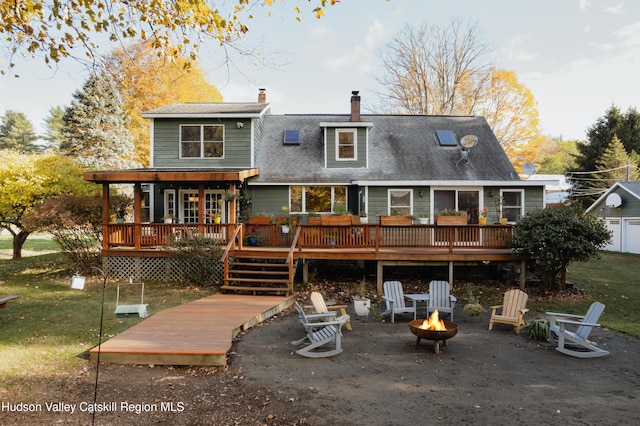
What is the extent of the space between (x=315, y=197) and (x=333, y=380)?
10820 mm

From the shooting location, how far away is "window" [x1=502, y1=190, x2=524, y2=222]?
1581 cm

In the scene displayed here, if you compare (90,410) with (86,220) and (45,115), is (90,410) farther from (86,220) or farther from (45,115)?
(45,115)

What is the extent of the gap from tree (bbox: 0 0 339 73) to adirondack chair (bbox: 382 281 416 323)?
6443 mm

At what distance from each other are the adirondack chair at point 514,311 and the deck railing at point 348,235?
138 inches

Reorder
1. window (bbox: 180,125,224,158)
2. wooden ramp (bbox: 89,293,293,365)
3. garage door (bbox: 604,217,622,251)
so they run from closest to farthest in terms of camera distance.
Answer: wooden ramp (bbox: 89,293,293,365), window (bbox: 180,125,224,158), garage door (bbox: 604,217,622,251)

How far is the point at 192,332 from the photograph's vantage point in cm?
762

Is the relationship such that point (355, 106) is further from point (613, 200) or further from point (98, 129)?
point (98, 129)

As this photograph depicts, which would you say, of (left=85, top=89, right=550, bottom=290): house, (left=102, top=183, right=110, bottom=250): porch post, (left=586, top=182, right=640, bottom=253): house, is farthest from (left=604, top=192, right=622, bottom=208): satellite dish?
(left=102, top=183, right=110, bottom=250): porch post

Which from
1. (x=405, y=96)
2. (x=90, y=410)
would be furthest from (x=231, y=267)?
(x=405, y=96)

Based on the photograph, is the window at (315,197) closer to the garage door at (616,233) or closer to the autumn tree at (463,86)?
the autumn tree at (463,86)

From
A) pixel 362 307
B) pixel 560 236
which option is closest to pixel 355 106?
pixel 560 236

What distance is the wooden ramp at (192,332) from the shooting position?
21.1 ft

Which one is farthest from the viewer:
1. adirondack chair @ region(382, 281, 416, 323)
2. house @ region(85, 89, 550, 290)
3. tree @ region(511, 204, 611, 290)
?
house @ region(85, 89, 550, 290)

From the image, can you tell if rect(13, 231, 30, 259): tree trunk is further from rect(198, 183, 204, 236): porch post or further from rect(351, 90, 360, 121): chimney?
rect(351, 90, 360, 121): chimney
